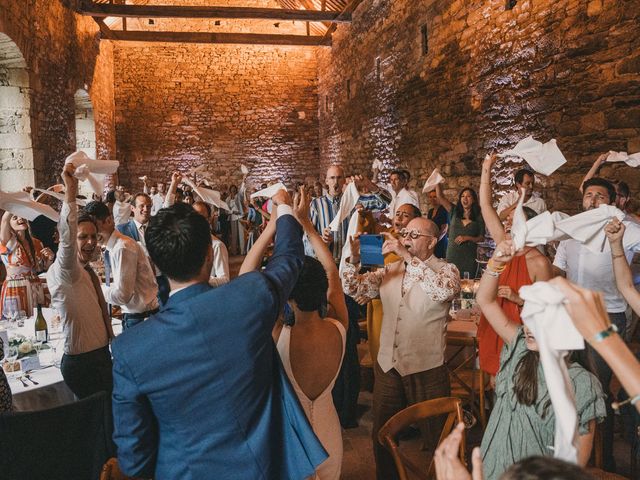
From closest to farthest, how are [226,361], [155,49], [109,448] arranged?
[226,361], [109,448], [155,49]

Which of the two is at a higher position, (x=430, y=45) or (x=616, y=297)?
(x=430, y=45)

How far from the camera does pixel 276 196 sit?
1841mm

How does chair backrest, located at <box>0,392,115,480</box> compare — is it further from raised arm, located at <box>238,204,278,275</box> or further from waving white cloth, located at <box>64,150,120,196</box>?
waving white cloth, located at <box>64,150,120,196</box>

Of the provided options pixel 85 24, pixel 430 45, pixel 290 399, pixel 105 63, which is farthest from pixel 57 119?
pixel 290 399

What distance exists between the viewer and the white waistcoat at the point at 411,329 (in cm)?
249

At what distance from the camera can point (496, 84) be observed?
6.49 m

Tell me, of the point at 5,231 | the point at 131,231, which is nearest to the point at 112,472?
the point at 131,231

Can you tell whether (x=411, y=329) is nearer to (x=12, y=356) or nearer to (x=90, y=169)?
(x=90, y=169)

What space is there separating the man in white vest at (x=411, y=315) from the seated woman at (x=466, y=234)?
268cm

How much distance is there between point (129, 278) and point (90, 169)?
630 mm

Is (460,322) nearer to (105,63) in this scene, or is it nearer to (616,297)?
(616,297)

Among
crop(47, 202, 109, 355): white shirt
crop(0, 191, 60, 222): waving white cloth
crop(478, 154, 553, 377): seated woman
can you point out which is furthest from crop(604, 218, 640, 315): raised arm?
crop(0, 191, 60, 222): waving white cloth

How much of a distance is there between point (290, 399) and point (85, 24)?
1189 centimetres

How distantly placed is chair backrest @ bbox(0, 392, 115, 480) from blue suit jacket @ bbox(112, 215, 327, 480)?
729mm
